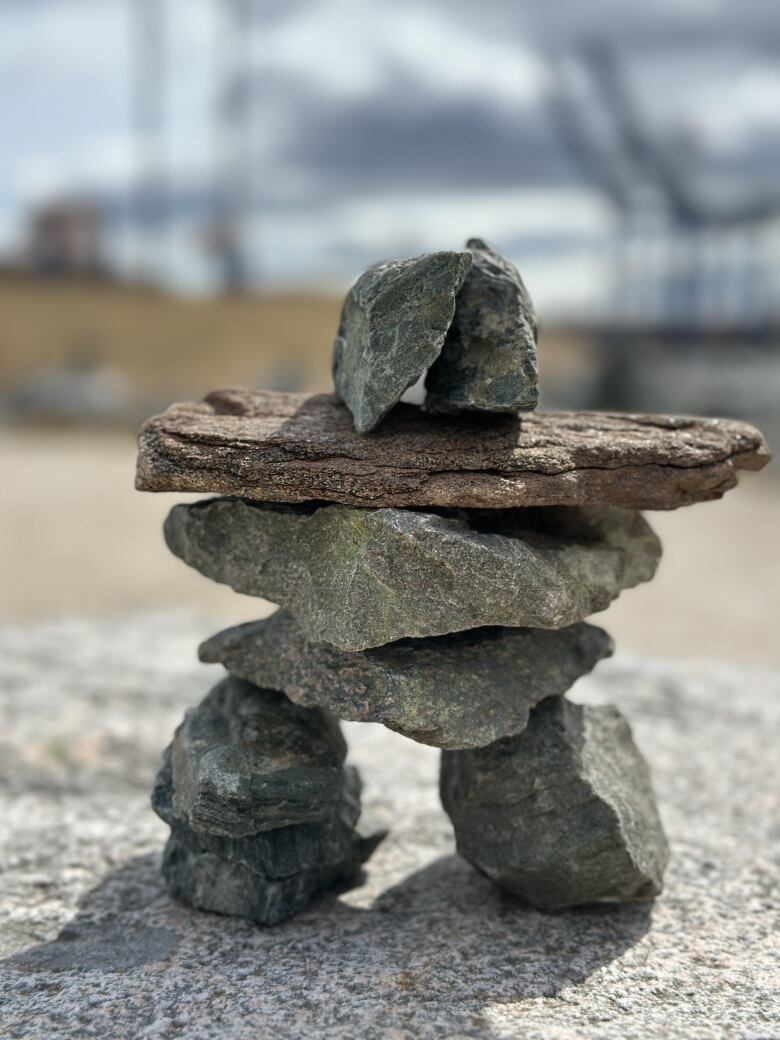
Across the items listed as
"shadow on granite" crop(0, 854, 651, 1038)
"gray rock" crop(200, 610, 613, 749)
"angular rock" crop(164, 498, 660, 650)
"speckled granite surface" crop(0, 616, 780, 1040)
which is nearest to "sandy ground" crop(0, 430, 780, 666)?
"speckled granite surface" crop(0, 616, 780, 1040)

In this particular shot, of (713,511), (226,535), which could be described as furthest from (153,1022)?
(713,511)

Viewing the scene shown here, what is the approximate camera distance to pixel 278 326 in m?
35.5

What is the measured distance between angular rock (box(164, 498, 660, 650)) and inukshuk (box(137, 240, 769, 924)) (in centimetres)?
1

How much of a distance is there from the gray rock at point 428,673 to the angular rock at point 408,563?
23 cm

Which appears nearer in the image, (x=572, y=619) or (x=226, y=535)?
(x=572, y=619)

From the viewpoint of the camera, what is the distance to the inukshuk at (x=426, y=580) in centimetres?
438

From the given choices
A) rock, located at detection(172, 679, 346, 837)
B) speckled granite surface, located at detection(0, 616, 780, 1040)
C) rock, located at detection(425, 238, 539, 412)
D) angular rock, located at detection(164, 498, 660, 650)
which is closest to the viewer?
speckled granite surface, located at detection(0, 616, 780, 1040)

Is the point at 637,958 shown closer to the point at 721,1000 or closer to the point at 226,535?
the point at 721,1000

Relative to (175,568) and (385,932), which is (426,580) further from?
(175,568)

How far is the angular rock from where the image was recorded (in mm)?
4254

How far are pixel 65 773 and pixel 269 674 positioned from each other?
2828mm

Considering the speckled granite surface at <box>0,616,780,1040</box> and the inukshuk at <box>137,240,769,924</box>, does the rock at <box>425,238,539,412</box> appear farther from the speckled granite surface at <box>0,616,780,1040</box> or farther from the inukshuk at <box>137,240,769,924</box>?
the speckled granite surface at <box>0,616,780,1040</box>

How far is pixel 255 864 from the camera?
500cm

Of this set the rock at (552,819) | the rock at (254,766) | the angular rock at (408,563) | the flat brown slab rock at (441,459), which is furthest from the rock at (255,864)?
the flat brown slab rock at (441,459)
